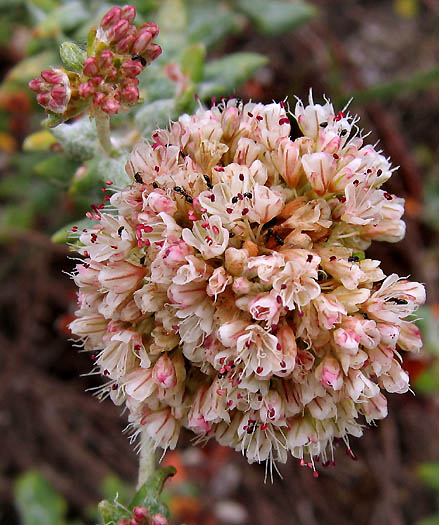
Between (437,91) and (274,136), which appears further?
(437,91)

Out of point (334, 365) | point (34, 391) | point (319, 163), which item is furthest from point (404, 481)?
point (319, 163)

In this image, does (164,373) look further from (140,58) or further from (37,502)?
(37,502)

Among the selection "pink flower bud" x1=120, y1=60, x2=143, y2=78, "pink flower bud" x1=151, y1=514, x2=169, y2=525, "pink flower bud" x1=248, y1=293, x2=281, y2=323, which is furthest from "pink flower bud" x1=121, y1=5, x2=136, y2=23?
"pink flower bud" x1=151, y1=514, x2=169, y2=525

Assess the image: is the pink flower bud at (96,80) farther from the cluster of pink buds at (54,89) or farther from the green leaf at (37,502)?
the green leaf at (37,502)

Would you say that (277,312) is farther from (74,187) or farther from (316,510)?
(316,510)

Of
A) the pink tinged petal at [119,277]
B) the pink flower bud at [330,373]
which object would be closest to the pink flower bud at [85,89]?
the pink tinged petal at [119,277]

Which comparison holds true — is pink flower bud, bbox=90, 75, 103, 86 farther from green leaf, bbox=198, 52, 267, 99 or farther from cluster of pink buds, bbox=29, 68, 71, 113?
green leaf, bbox=198, 52, 267, 99

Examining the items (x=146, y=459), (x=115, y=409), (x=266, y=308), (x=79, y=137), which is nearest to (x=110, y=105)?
(x=79, y=137)
